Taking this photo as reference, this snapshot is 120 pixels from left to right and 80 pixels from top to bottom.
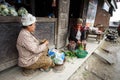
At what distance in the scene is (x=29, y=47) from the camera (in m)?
2.18

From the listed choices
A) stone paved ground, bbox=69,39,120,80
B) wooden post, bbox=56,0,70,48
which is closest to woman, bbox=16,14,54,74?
stone paved ground, bbox=69,39,120,80

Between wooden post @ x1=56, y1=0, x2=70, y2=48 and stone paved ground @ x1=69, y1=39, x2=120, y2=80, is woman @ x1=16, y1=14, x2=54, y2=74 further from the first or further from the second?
wooden post @ x1=56, y1=0, x2=70, y2=48

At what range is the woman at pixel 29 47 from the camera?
2178mm

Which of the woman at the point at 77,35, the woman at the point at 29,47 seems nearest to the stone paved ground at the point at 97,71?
the woman at the point at 77,35

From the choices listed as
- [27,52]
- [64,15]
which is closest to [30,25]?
[27,52]

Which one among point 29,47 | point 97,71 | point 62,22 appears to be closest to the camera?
point 29,47

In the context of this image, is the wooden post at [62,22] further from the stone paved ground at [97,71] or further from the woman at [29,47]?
the woman at [29,47]

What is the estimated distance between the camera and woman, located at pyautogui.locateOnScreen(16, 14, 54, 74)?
218 centimetres

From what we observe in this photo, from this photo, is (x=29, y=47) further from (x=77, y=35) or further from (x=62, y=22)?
(x=77, y=35)

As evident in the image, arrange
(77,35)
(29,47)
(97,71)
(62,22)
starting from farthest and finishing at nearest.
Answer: (77,35)
(62,22)
(97,71)
(29,47)

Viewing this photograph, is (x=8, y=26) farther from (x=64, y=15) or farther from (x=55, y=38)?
(x=64, y=15)

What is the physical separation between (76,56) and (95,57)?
→ 50.4 inches

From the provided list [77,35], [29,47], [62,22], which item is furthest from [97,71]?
[29,47]

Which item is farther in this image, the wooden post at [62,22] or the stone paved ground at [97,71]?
the wooden post at [62,22]
